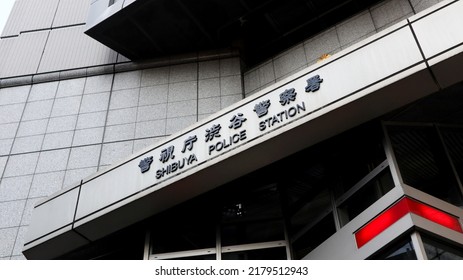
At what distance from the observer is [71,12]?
1590 cm

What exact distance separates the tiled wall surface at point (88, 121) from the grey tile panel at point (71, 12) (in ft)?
8.60

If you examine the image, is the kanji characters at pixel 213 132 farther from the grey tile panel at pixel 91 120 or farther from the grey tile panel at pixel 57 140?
the grey tile panel at pixel 57 140

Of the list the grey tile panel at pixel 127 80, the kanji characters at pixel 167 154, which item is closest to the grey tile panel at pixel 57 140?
the grey tile panel at pixel 127 80

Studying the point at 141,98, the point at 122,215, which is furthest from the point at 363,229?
the point at 141,98

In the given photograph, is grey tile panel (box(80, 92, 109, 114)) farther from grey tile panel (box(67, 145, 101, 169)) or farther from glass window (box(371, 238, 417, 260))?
glass window (box(371, 238, 417, 260))

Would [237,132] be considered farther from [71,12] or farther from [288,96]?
[71,12]

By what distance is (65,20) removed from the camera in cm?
1571

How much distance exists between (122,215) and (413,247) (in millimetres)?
5401

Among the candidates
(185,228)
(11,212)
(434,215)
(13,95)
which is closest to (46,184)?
(11,212)

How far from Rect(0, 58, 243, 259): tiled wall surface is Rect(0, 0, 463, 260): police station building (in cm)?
4

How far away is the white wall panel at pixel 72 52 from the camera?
14.4 meters

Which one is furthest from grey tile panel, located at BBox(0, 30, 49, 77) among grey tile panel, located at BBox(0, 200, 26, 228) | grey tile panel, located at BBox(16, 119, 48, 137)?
grey tile panel, located at BBox(0, 200, 26, 228)

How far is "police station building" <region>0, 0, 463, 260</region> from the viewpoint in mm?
7441
